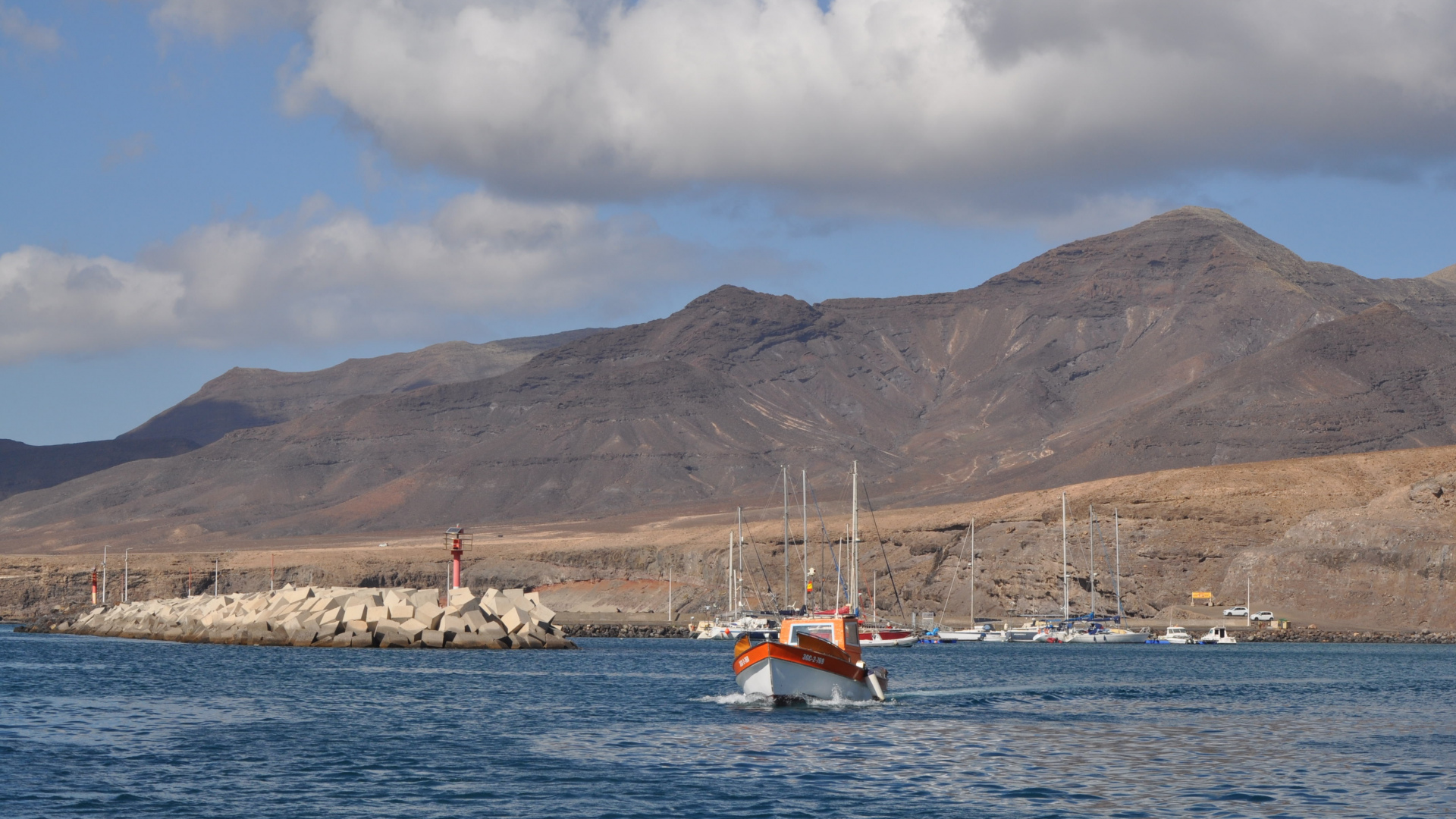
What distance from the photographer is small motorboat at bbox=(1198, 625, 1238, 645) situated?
110 metres

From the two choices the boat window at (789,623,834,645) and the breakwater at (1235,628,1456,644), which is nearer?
the boat window at (789,623,834,645)

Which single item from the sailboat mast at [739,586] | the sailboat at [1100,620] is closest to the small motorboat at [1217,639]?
the sailboat at [1100,620]

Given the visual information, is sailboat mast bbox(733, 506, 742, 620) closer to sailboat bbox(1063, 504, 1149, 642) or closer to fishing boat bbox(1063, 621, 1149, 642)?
fishing boat bbox(1063, 621, 1149, 642)

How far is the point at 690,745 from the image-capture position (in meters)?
39.8

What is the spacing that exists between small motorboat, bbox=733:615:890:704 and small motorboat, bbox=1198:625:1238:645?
66364 mm

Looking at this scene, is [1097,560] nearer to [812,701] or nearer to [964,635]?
[964,635]

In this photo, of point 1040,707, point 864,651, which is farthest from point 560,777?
point 864,651

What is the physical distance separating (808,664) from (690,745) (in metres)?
8.70

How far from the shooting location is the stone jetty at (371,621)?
288ft

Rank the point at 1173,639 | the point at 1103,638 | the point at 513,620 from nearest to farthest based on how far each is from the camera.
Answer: the point at 513,620 < the point at 1173,639 < the point at 1103,638

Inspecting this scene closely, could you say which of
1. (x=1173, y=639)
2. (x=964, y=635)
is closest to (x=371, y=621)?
(x=964, y=635)

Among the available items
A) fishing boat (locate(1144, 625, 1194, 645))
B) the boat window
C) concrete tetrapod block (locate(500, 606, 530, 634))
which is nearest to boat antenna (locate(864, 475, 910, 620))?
fishing boat (locate(1144, 625, 1194, 645))

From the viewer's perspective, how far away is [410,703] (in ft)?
171

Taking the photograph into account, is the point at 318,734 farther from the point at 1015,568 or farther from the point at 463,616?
the point at 1015,568
